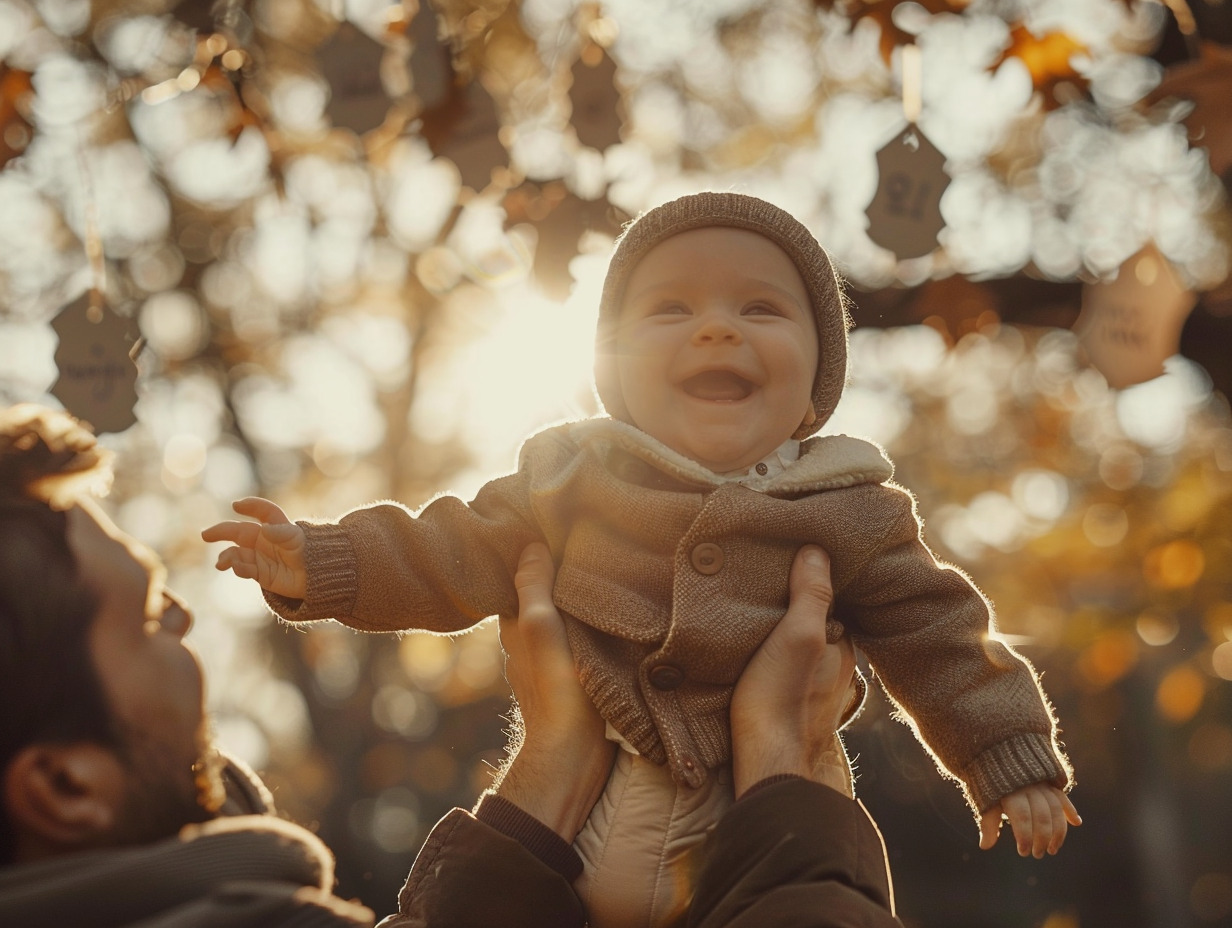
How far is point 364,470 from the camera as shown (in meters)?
13.6

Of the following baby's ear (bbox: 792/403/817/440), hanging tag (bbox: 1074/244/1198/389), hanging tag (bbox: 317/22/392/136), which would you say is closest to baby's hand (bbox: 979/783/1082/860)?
baby's ear (bbox: 792/403/817/440)

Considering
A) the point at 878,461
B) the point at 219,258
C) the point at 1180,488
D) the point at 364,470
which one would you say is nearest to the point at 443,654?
the point at 364,470

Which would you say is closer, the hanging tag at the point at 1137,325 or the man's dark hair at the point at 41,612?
the man's dark hair at the point at 41,612

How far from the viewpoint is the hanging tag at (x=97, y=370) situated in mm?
3125

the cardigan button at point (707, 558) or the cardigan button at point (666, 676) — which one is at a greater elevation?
the cardigan button at point (707, 558)

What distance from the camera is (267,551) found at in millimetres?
1922

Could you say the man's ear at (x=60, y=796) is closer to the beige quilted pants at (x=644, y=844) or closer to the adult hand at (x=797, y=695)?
the beige quilted pants at (x=644, y=844)

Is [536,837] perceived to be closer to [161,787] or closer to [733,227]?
[161,787]

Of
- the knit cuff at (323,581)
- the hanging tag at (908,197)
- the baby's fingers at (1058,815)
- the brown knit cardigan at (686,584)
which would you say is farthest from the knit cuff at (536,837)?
the hanging tag at (908,197)

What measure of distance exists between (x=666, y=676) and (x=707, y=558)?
0.20 m

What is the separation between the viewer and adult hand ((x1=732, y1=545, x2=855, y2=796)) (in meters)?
1.81

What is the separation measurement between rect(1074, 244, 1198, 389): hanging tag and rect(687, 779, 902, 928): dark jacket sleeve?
2.47m

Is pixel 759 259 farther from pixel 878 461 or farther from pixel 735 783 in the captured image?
pixel 735 783

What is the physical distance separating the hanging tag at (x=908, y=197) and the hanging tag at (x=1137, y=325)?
86 centimetres
